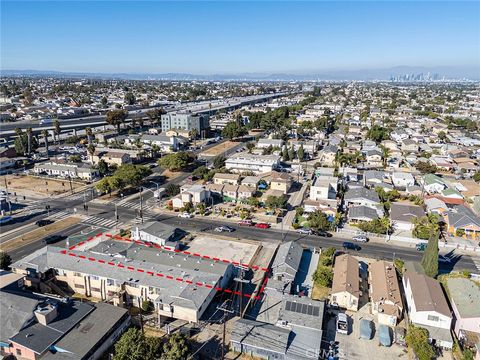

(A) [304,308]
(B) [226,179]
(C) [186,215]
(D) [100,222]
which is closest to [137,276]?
(A) [304,308]

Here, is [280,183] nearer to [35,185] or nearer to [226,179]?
[226,179]

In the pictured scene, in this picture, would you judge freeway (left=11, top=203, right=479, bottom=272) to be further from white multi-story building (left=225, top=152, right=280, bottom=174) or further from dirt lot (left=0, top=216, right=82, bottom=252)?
white multi-story building (left=225, top=152, right=280, bottom=174)

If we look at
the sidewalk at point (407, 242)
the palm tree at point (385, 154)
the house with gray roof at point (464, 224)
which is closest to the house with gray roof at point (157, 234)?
the sidewalk at point (407, 242)

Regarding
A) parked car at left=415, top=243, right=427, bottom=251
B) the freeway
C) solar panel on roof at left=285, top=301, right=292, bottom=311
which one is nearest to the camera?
solar panel on roof at left=285, top=301, right=292, bottom=311

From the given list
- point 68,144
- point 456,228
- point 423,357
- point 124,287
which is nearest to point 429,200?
point 456,228

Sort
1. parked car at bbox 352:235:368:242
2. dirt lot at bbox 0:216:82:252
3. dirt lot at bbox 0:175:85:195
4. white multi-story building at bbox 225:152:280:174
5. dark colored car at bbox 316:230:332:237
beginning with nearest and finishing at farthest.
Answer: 1. dirt lot at bbox 0:216:82:252
2. parked car at bbox 352:235:368:242
3. dark colored car at bbox 316:230:332:237
4. dirt lot at bbox 0:175:85:195
5. white multi-story building at bbox 225:152:280:174

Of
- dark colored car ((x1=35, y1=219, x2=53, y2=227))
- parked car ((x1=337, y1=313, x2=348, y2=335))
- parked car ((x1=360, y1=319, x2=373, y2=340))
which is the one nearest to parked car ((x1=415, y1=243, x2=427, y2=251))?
parked car ((x1=360, y1=319, x2=373, y2=340))
